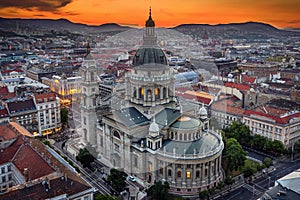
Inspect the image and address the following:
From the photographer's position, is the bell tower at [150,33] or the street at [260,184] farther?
the bell tower at [150,33]

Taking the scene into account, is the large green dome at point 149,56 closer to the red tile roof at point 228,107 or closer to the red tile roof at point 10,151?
the red tile roof at point 228,107

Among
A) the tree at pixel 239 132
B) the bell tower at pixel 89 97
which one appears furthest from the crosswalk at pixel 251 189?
the bell tower at pixel 89 97

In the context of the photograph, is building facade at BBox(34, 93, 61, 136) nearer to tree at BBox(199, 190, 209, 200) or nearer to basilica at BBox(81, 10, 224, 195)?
basilica at BBox(81, 10, 224, 195)

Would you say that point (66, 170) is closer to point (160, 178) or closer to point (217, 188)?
point (160, 178)

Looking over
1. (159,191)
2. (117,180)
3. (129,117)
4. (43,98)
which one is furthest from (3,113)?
(159,191)

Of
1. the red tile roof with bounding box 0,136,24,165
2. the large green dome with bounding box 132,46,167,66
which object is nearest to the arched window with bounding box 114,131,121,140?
the large green dome with bounding box 132,46,167,66

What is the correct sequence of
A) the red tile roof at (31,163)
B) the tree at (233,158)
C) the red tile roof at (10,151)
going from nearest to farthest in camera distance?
the red tile roof at (31,163) → the red tile roof at (10,151) → the tree at (233,158)

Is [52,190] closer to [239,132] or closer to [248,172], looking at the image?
[248,172]

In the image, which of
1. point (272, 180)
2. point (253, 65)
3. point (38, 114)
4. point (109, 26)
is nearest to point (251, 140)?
point (272, 180)
